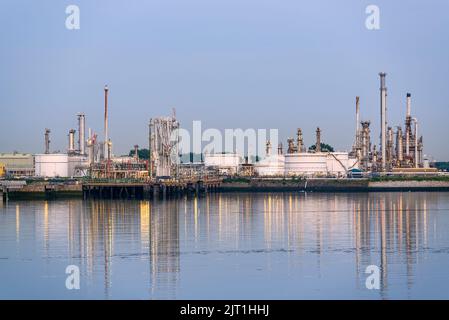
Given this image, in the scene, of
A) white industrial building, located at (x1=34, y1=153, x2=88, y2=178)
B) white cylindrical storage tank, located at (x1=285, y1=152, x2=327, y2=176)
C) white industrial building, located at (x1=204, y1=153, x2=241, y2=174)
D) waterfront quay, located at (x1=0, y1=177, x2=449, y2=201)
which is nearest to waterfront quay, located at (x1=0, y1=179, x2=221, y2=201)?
waterfront quay, located at (x1=0, y1=177, x2=449, y2=201)

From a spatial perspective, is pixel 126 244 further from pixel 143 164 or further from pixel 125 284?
pixel 143 164

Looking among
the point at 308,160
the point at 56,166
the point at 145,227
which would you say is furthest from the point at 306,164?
the point at 145,227

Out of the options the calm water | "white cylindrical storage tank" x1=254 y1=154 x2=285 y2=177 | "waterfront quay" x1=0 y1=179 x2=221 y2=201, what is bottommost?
the calm water

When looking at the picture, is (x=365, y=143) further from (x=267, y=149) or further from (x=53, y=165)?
(x=53, y=165)

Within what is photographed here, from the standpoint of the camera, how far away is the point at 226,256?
42250 mm

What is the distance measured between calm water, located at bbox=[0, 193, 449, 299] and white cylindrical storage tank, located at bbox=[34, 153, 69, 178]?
273 feet

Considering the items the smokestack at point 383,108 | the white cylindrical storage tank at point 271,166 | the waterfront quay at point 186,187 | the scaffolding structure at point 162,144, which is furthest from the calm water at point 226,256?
the white cylindrical storage tank at point 271,166

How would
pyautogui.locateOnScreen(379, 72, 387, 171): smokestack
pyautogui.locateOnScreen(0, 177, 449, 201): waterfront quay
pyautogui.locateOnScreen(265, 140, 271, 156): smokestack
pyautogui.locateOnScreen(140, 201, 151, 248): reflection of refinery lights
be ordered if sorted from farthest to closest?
pyautogui.locateOnScreen(265, 140, 271, 156): smokestack < pyautogui.locateOnScreen(379, 72, 387, 171): smokestack < pyautogui.locateOnScreen(0, 177, 449, 201): waterfront quay < pyautogui.locateOnScreen(140, 201, 151, 248): reflection of refinery lights

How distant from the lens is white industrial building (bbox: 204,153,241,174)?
171m

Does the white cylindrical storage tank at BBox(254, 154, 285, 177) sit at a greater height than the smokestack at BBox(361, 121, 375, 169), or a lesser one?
lesser

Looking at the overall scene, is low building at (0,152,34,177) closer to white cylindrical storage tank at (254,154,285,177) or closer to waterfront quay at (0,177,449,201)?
white cylindrical storage tank at (254,154,285,177)

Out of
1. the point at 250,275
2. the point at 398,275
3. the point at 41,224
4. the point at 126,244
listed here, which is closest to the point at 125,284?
the point at 250,275

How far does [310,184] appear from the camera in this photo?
485 feet

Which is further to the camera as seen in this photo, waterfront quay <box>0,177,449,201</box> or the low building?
the low building
